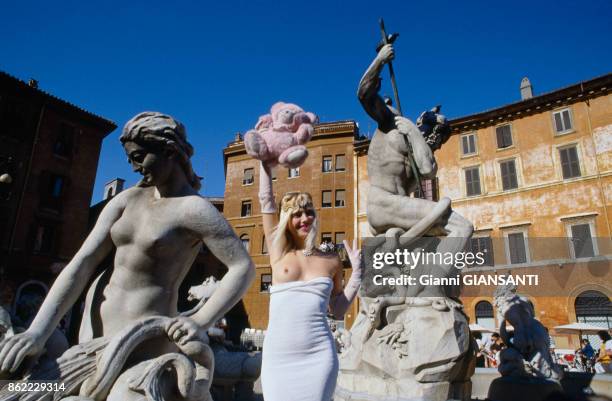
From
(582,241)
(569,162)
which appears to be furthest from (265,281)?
(569,162)

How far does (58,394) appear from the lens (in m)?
1.50

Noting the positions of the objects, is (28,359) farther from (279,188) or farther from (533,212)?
(279,188)

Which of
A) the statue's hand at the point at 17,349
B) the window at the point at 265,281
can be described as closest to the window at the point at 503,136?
the window at the point at 265,281

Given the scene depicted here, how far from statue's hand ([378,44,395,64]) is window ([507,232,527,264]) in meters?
23.6

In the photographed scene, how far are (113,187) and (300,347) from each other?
38.1m

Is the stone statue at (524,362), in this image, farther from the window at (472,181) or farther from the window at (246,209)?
the window at (246,209)

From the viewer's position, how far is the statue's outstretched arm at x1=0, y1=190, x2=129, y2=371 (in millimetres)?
1537

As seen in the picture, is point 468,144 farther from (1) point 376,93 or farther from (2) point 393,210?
(2) point 393,210

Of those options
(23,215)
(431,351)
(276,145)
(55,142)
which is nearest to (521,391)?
(431,351)

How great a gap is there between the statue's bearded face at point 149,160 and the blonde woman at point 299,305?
1.88 ft

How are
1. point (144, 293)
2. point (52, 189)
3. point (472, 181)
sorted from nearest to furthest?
point (144, 293), point (52, 189), point (472, 181)

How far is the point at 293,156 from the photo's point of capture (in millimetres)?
2234

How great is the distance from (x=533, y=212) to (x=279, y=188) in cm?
1841

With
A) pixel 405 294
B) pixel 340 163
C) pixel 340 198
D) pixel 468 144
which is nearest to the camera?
pixel 405 294
